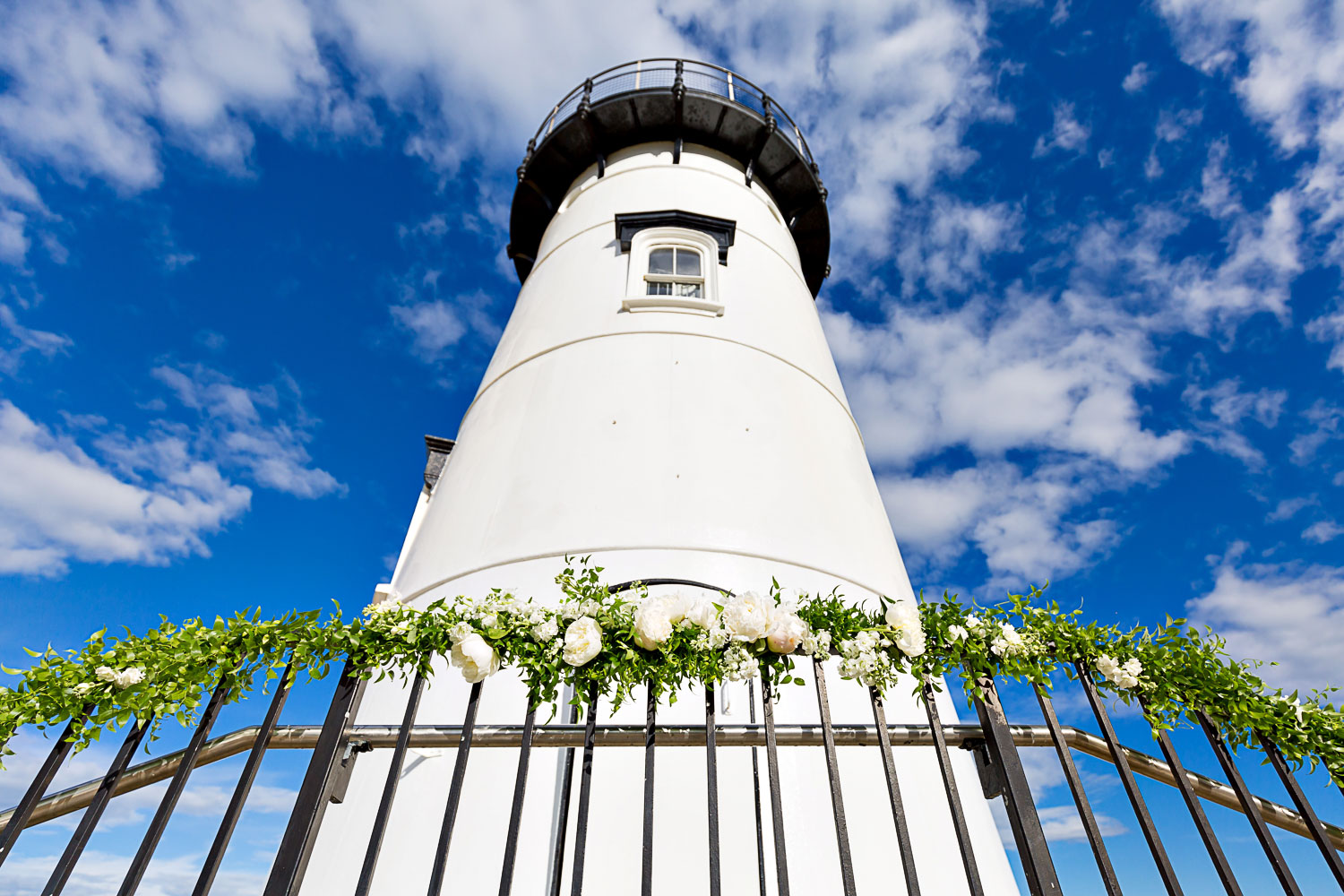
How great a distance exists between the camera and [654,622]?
2.20 m

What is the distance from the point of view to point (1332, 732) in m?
2.53

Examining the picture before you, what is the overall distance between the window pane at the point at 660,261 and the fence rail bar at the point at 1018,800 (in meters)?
6.07

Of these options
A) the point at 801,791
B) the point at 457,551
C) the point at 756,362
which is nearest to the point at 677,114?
the point at 756,362

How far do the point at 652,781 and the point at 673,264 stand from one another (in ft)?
21.1

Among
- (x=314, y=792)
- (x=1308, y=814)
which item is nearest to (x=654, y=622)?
(x=314, y=792)

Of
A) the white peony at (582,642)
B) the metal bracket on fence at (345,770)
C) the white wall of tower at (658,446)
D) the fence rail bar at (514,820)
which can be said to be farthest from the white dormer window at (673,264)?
the fence rail bar at (514,820)

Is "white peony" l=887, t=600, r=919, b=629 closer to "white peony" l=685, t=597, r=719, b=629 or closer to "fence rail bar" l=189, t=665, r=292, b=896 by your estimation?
"white peony" l=685, t=597, r=719, b=629

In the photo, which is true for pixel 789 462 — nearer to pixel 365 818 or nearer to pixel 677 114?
pixel 365 818

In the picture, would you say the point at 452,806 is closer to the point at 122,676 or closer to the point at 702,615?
the point at 702,615

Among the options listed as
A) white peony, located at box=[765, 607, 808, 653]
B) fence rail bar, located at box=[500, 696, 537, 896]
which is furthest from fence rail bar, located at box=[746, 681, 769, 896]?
fence rail bar, located at box=[500, 696, 537, 896]

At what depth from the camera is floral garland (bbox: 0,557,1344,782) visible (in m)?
2.21

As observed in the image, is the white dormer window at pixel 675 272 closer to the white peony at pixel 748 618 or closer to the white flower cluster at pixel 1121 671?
the white peony at pixel 748 618

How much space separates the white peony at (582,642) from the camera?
84.9 inches

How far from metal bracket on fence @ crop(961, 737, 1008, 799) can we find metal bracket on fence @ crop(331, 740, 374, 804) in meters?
2.17
